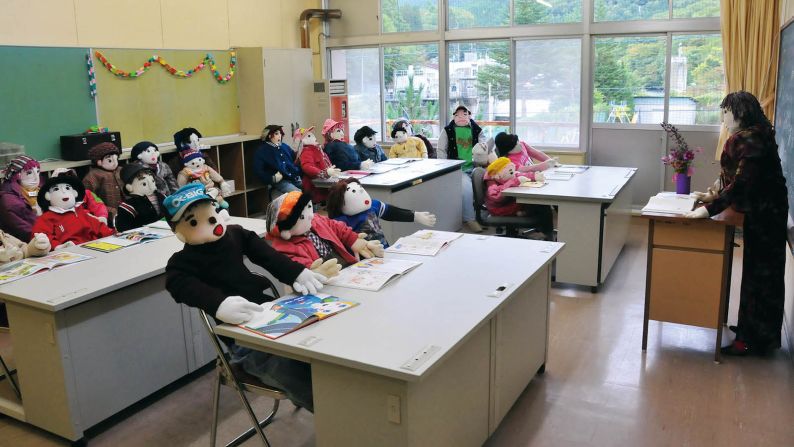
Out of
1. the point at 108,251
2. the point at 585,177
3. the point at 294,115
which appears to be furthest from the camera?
the point at 294,115

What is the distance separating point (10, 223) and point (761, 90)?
21.9 ft

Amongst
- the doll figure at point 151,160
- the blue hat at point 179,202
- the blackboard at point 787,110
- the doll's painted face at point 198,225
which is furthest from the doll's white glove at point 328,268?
the doll figure at point 151,160

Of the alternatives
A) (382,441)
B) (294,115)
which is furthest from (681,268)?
(294,115)

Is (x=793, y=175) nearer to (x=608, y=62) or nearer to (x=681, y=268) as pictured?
(x=681, y=268)

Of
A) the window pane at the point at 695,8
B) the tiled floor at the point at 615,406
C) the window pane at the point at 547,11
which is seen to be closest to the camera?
the tiled floor at the point at 615,406

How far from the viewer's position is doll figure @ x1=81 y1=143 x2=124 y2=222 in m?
5.41

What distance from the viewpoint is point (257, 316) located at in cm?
258

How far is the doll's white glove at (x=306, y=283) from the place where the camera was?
2.88 metres

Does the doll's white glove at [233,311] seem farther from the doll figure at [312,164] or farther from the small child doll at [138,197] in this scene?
the doll figure at [312,164]

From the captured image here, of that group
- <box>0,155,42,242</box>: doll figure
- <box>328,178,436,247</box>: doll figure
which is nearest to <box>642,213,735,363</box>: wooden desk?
<box>328,178,436,247</box>: doll figure

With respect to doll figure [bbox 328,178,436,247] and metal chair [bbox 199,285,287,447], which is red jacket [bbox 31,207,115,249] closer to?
doll figure [bbox 328,178,436,247]

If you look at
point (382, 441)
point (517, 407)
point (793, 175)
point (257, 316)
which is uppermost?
point (793, 175)

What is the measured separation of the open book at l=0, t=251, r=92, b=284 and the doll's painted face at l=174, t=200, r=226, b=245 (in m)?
1.10

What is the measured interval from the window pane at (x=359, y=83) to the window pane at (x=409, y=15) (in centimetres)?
58
